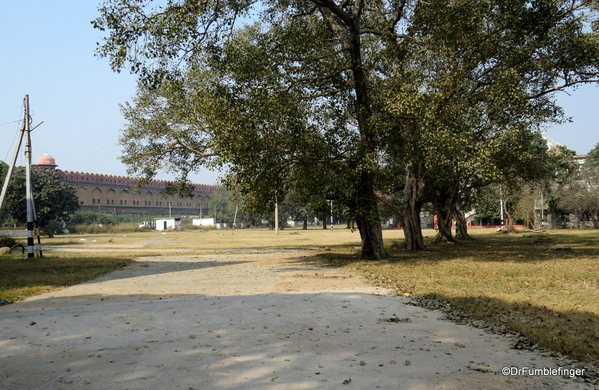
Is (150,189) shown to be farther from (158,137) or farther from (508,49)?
(508,49)

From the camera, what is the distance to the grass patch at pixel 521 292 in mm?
7641

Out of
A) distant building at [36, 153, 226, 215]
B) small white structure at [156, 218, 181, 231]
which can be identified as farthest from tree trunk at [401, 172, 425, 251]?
small white structure at [156, 218, 181, 231]

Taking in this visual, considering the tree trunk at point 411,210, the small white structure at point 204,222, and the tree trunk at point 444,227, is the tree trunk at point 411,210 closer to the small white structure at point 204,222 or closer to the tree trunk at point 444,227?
the tree trunk at point 444,227

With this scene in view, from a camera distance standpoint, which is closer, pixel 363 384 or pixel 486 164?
pixel 363 384

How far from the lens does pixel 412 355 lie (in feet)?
21.5

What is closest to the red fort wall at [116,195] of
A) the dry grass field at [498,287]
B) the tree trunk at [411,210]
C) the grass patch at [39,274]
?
the tree trunk at [411,210]

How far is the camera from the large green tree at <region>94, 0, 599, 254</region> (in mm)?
18469

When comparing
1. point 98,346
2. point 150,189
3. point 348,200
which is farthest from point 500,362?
point 150,189

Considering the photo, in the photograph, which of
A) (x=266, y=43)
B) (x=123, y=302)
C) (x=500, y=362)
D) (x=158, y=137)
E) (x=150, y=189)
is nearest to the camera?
(x=500, y=362)

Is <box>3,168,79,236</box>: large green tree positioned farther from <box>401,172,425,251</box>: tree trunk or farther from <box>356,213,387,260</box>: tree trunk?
<box>356,213,387,260</box>: tree trunk

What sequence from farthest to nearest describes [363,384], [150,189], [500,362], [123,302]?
[150,189] → [123,302] → [500,362] → [363,384]

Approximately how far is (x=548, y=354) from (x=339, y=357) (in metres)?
2.56

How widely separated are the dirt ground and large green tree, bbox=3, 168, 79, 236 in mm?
64496

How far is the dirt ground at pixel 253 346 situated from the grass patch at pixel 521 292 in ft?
2.43
